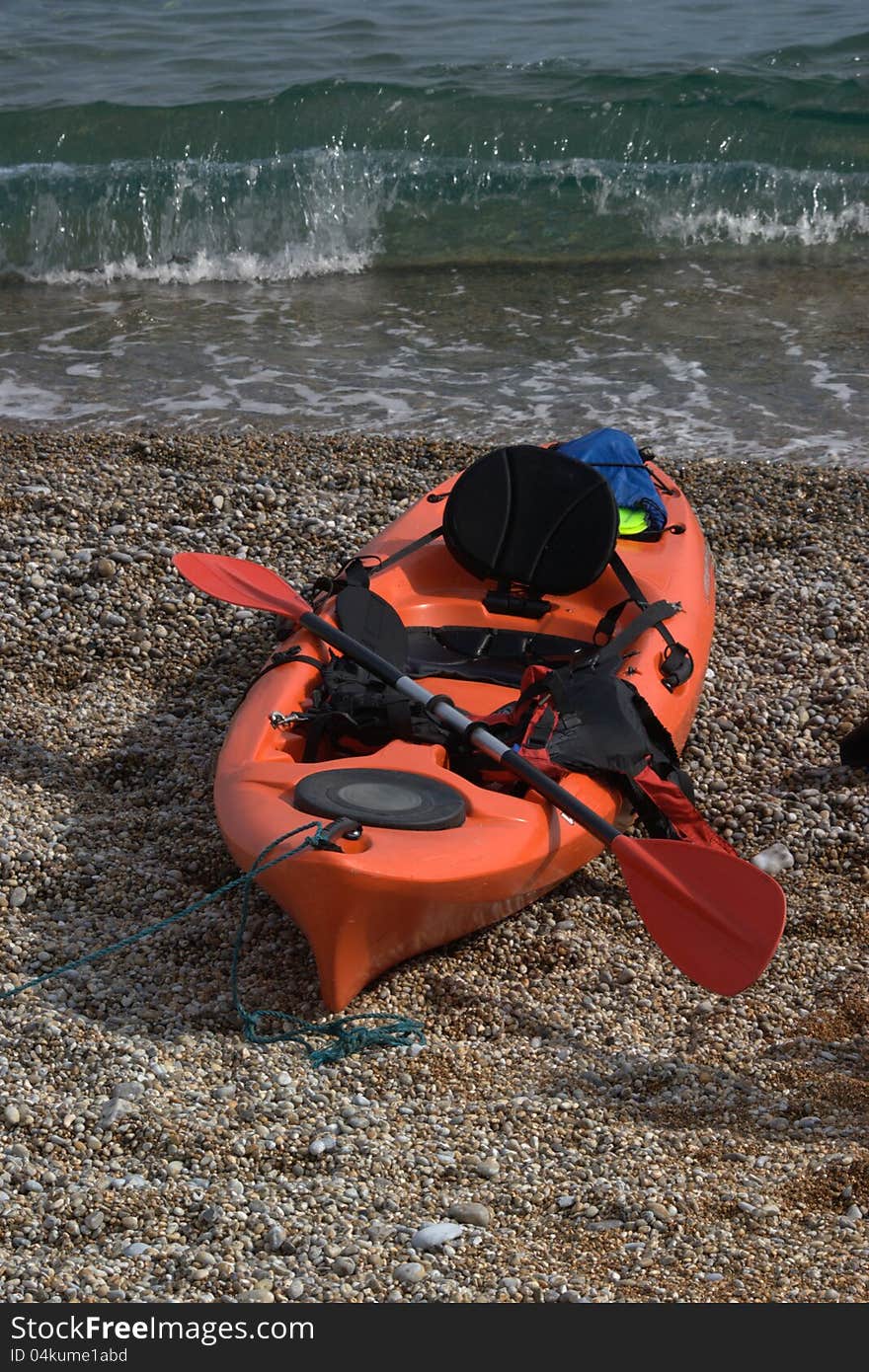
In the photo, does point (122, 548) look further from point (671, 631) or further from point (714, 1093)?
point (714, 1093)

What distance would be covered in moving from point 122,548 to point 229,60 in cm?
1038

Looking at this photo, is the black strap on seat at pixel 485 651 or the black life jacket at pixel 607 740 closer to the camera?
the black life jacket at pixel 607 740

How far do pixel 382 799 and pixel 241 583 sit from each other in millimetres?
1541

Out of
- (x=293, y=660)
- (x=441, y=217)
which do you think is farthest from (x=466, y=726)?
(x=441, y=217)

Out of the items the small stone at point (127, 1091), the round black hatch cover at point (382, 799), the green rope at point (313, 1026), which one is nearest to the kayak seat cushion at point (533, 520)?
the round black hatch cover at point (382, 799)

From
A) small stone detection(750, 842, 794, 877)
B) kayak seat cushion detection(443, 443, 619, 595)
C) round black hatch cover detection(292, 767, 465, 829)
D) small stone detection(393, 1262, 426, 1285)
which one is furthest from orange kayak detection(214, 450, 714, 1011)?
small stone detection(393, 1262, 426, 1285)

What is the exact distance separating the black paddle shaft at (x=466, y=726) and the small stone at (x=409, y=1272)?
1.43m

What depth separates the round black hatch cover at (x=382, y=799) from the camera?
13.0 feet

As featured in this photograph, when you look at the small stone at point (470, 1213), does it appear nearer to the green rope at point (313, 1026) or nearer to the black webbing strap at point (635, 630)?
the green rope at point (313, 1026)

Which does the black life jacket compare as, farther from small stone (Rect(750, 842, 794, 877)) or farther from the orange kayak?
small stone (Rect(750, 842, 794, 877))

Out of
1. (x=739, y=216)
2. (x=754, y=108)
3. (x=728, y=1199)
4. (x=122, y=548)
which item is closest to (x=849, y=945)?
(x=728, y=1199)

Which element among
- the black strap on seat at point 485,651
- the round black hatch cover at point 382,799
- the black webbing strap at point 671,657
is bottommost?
the black strap on seat at point 485,651

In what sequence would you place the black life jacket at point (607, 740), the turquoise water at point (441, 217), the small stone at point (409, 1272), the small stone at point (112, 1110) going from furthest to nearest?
the turquoise water at point (441, 217) → the black life jacket at point (607, 740) → the small stone at point (112, 1110) → the small stone at point (409, 1272)

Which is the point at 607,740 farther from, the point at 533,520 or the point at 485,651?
the point at 533,520
